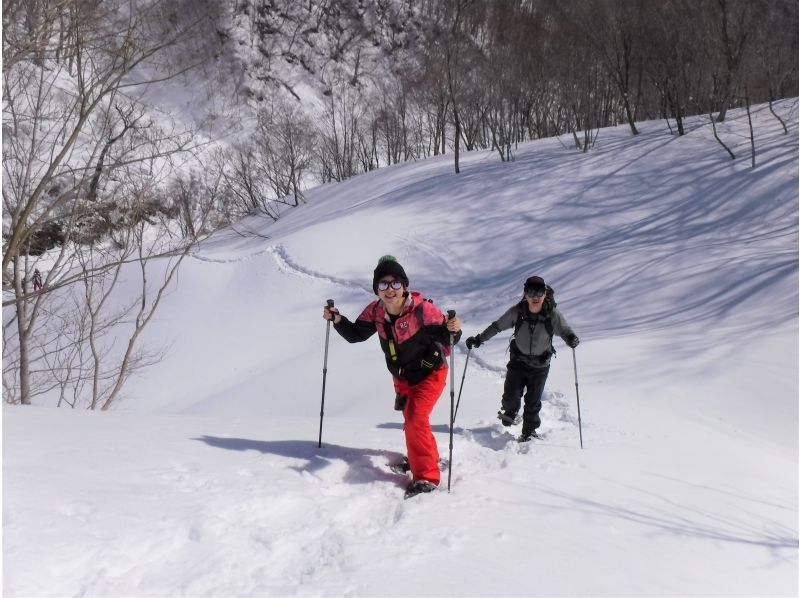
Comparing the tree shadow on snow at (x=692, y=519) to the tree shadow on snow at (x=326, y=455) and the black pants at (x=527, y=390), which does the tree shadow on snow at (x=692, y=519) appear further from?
the black pants at (x=527, y=390)

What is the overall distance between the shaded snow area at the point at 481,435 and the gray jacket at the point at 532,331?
859 millimetres

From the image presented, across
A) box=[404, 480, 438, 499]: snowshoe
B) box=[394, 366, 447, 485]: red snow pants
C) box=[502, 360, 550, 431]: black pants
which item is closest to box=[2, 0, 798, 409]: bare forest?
box=[394, 366, 447, 485]: red snow pants

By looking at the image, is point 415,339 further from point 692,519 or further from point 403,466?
point 692,519

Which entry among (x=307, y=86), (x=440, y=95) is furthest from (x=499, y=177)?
(x=307, y=86)

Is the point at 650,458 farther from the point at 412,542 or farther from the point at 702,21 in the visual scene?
the point at 702,21

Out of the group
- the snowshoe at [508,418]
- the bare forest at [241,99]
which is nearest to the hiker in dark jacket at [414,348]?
the snowshoe at [508,418]

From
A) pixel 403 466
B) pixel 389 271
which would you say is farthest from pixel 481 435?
pixel 389 271

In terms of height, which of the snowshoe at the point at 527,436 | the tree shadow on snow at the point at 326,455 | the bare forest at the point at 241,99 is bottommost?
the snowshoe at the point at 527,436

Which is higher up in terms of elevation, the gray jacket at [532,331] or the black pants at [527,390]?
the gray jacket at [532,331]

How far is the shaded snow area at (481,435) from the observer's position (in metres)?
2.67

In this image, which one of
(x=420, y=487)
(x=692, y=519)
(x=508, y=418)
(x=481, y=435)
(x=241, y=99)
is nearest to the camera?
(x=692, y=519)

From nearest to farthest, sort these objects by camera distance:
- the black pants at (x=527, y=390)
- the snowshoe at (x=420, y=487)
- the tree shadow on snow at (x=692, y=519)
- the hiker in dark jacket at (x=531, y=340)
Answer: the tree shadow on snow at (x=692, y=519)
the snowshoe at (x=420, y=487)
the hiker in dark jacket at (x=531, y=340)
the black pants at (x=527, y=390)

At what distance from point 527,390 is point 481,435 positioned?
0.66m

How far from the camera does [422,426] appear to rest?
3.95 m
